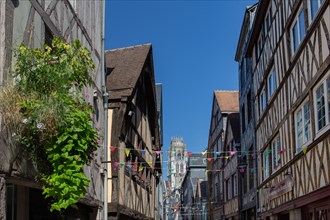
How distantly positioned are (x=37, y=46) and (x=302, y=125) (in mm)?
6207

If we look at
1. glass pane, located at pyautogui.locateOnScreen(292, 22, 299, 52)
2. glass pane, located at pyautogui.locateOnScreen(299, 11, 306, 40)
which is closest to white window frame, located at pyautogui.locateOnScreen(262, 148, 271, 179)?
glass pane, located at pyautogui.locateOnScreen(292, 22, 299, 52)

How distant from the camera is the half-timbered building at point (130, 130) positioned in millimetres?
13039

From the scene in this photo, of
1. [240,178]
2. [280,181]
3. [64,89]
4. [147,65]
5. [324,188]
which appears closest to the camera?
[64,89]

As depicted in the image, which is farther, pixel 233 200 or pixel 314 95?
pixel 233 200

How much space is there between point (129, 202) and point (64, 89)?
9.81 metres

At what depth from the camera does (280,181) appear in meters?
13.0

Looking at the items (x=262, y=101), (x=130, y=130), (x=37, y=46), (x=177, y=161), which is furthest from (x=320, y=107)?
(x=177, y=161)

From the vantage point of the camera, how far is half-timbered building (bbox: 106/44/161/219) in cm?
1304

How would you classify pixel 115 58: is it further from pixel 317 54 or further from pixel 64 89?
pixel 64 89

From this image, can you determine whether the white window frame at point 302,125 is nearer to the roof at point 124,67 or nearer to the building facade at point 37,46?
the building facade at point 37,46

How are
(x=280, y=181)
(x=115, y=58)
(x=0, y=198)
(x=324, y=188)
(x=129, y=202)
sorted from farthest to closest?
(x=115, y=58) < (x=129, y=202) < (x=280, y=181) < (x=324, y=188) < (x=0, y=198)

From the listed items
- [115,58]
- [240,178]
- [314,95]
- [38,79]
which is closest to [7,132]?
[38,79]

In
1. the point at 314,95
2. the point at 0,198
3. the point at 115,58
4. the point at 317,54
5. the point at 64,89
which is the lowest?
the point at 0,198

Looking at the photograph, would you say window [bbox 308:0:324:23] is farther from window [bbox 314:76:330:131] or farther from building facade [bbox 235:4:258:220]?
building facade [bbox 235:4:258:220]
